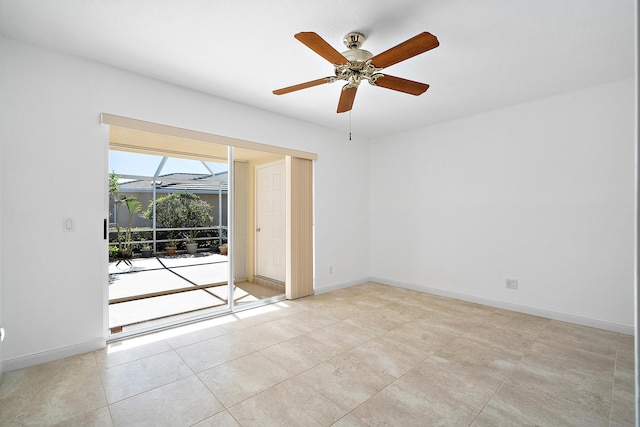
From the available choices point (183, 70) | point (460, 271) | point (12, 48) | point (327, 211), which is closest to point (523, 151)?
point (460, 271)

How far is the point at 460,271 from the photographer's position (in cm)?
422

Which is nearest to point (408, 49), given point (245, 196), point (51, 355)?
point (51, 355)

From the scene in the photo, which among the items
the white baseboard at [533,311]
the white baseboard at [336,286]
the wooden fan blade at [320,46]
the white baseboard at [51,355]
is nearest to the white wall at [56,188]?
the white baseboard at [51,355]

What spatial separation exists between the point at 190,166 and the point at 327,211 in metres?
2.85

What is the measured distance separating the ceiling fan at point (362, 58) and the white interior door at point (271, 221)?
248cm

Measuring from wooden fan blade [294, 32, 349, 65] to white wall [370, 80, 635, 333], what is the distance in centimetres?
277

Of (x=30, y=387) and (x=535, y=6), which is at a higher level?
(x=535, y=6)

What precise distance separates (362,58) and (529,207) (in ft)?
9.28

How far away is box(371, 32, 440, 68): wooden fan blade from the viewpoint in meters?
1.72

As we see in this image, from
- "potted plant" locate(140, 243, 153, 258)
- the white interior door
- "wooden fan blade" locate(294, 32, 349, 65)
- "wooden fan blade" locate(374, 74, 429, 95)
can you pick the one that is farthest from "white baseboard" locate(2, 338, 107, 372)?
"potted plant" locate(140, 243, 153, 258)

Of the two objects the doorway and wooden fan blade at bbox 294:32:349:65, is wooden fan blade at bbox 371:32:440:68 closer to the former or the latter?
wooden fan blade at bbox 294:32:349:65

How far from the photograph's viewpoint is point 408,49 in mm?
1858

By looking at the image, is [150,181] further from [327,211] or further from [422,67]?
[422,67]

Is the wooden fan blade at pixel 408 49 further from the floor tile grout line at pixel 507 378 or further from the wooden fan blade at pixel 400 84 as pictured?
the floor tile grout line at pixel 507 378
